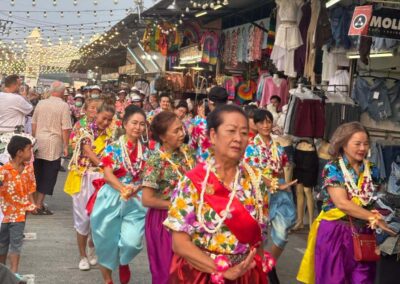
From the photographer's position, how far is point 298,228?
1104cm

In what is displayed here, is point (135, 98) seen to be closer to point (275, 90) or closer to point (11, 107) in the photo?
point (275, 90)

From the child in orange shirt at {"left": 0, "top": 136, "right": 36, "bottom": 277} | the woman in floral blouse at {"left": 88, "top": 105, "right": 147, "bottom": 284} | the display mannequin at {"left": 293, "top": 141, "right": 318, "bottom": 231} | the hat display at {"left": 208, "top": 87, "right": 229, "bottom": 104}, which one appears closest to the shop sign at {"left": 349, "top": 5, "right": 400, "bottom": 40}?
the hat display at {"left": 208, "top": 87, "right": 229, "bottom": 104}

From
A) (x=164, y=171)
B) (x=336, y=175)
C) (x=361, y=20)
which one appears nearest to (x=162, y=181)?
(x=164, y=171)

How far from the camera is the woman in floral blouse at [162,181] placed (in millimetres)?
5672

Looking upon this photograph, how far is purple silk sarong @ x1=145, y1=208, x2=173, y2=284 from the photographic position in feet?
A: 18.7

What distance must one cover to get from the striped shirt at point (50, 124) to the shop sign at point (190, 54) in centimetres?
765

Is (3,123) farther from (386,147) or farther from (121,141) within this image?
(386,147)

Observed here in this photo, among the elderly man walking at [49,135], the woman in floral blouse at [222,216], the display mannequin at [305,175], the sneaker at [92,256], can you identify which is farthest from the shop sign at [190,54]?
the woman in floral blouse at [222,216]

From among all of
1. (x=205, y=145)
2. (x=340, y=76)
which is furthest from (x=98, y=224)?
(x=340, y=76)

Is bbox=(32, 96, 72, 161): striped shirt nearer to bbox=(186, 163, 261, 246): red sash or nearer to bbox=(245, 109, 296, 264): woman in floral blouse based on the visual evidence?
bbox=(245, 109, 296, 264): woman in floral blouse

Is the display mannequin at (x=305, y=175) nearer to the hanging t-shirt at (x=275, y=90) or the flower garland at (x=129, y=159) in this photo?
the hanging t-shirt at (x=275, y=90)

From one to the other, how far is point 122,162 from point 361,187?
7.28ft

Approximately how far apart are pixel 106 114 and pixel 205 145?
4.91 feet

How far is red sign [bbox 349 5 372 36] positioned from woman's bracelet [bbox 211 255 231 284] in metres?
4.56
